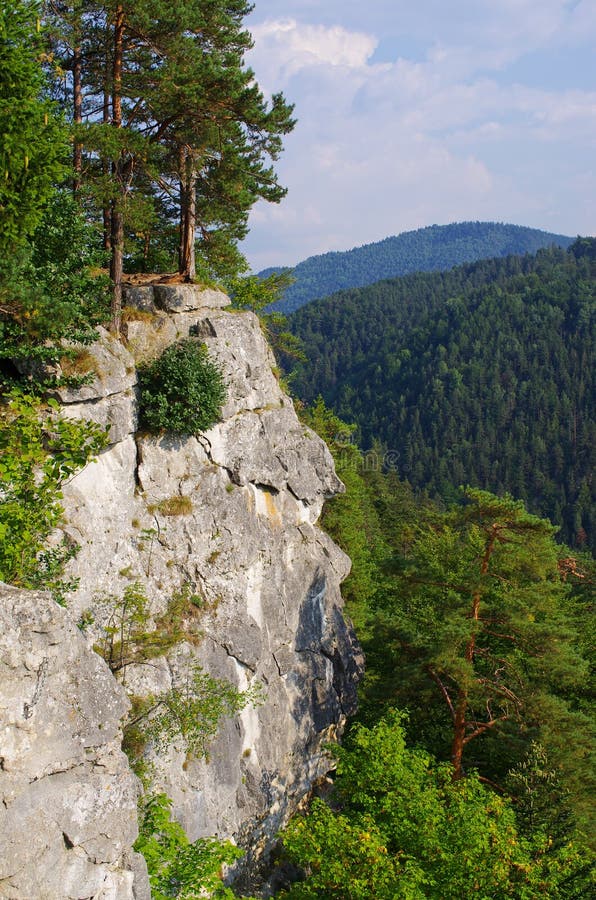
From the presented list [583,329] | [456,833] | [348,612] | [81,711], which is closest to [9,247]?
[81,711]

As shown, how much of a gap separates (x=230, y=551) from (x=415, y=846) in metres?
7.78

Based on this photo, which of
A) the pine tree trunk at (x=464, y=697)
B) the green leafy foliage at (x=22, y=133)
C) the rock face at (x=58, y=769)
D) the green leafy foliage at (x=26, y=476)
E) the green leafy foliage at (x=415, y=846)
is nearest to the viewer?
the rock face at (x=58, y=769)

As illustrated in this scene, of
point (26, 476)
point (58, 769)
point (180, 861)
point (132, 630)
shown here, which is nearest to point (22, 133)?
point (26, 476)

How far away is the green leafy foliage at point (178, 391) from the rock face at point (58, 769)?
762cm

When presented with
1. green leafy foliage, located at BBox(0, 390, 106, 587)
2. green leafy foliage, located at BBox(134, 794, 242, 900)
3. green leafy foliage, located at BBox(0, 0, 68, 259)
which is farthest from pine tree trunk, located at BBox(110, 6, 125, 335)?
green leafy foliage, located at BBox(134, 794, 242, 900)

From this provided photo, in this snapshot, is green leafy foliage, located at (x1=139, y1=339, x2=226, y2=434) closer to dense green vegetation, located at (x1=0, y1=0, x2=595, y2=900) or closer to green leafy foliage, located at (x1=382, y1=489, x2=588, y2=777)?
dense green vegetation, located at (x1=0, y1=0, x2=595, y2=900)

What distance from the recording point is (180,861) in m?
9.94

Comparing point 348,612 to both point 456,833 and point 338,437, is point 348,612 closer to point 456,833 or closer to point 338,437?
point 338,437

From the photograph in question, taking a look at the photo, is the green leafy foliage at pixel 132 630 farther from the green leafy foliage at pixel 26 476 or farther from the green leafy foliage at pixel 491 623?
the green leafy foliage at pixel 491 623

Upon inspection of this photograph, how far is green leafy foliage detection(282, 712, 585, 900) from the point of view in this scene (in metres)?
10.9

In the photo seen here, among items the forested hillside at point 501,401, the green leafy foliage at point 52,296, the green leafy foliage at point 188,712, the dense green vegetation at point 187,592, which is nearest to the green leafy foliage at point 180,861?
the dense green vegetation at point 187,592

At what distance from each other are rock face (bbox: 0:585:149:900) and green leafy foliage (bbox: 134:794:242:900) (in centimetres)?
93

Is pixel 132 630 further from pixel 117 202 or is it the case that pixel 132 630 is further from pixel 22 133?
pixel 117 202

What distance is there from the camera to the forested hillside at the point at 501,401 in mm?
144000
